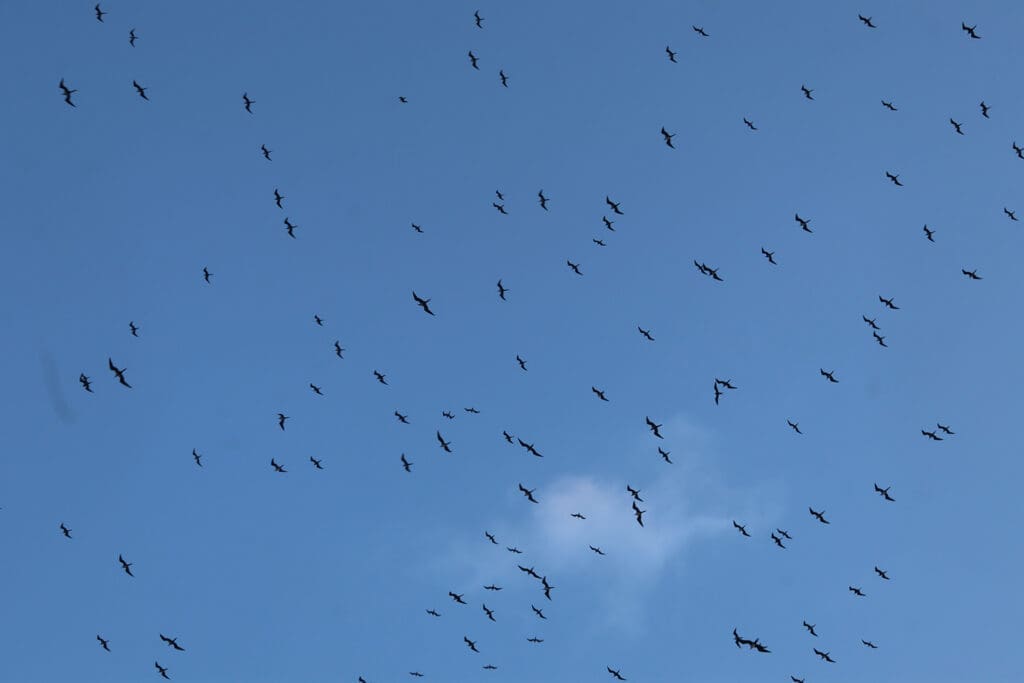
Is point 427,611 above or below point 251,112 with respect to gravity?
below

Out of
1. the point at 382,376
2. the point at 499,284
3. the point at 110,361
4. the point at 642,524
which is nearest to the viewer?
the point at 110,361

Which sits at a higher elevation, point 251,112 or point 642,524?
point 251,112

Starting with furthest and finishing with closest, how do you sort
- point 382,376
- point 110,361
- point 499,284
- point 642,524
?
point 382,376 < point 499,284 < point 642,524 < point 110,361

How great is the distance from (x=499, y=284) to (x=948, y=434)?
39.1 metres

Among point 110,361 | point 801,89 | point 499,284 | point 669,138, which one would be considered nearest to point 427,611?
point 499,284

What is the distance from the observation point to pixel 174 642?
100812mm

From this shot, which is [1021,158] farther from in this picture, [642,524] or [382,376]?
[382,376]

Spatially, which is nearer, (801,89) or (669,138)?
(669,138)

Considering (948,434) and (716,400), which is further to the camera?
(948,434)

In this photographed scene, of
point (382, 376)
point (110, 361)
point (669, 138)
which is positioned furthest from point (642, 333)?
point (110, 361)

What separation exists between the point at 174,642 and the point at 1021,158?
77323 mm

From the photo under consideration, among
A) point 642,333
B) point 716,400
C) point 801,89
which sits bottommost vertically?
point 716,400

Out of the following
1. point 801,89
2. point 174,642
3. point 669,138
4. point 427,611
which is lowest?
point 174,642

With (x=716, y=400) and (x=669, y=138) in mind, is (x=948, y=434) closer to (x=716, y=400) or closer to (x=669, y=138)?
(x=716, y=400)
